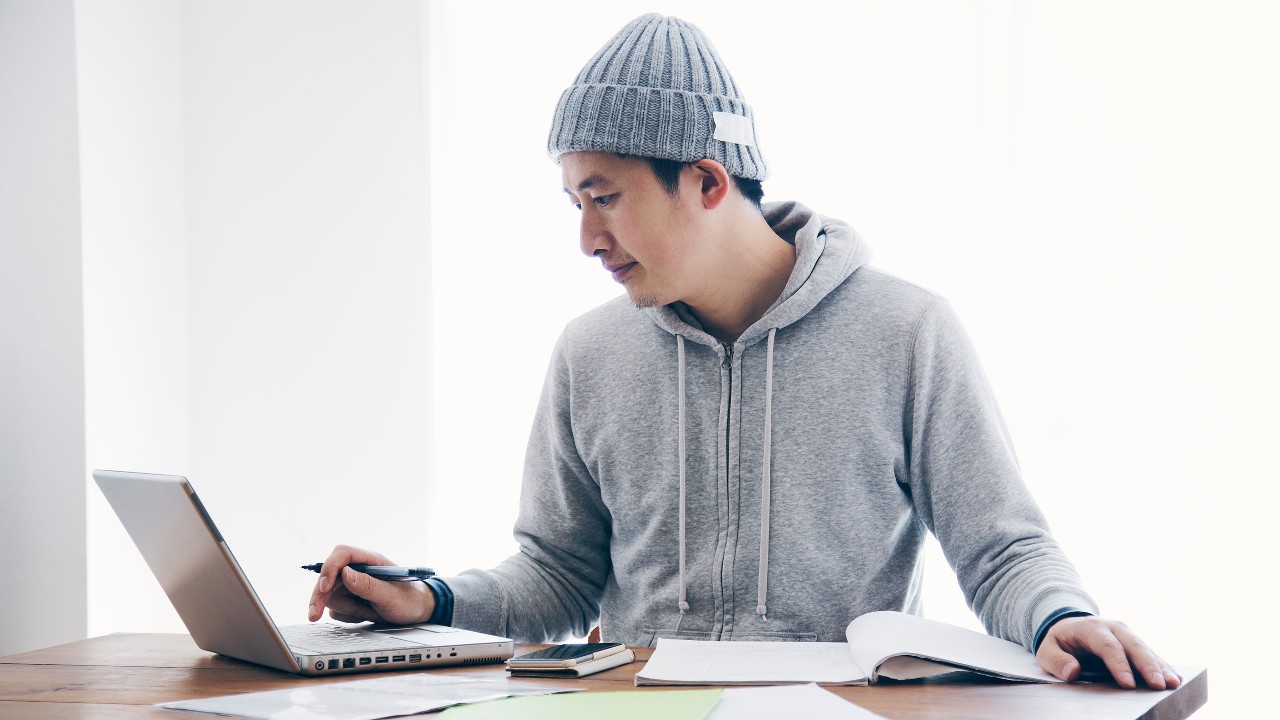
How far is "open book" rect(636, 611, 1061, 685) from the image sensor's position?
890 millimetres

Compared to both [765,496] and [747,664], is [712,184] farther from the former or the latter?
[747,664]

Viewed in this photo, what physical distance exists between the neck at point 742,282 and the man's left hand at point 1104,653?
631 mm

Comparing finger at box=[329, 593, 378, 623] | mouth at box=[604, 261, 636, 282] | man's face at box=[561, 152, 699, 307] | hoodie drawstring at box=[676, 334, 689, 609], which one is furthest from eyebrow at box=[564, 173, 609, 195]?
finger at box=[329, 593, 378, 623]

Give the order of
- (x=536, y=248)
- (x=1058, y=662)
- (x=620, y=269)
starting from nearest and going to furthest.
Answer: (x=1058, y=662) → (x=620, y=269) → (x=536, y=248)

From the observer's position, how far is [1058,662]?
0.90 m

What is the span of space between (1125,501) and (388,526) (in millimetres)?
1716

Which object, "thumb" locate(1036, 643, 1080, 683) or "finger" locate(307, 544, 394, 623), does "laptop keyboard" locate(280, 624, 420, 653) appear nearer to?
"finger" locate(307, 544, 394, 623)

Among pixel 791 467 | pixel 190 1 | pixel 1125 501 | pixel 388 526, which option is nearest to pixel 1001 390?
pixel 1125 501

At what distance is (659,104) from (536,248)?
1241 millimetres

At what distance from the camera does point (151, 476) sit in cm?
94

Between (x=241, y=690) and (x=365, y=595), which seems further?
(x=365, y=595)

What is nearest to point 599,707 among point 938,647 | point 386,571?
point 938,647

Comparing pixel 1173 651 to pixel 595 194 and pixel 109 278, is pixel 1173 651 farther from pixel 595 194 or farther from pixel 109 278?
pixel 109 278

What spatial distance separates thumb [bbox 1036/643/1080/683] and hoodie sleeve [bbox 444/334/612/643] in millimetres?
689
